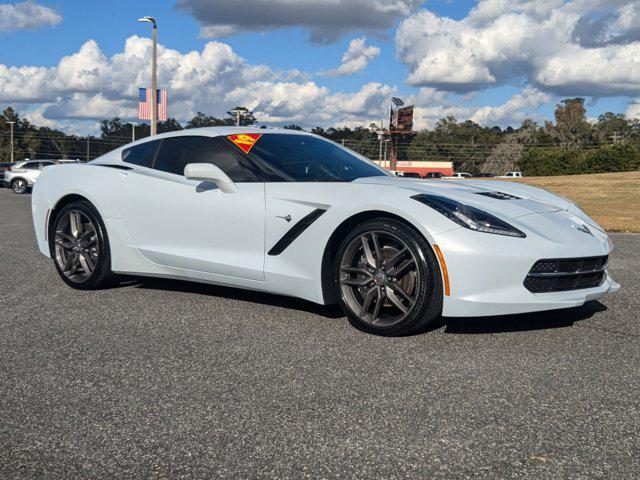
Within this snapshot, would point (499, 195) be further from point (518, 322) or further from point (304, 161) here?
point (304, 161)

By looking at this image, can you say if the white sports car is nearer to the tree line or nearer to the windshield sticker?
the windshield sticker

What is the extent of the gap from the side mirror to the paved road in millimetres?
889

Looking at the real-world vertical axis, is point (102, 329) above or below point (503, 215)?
below

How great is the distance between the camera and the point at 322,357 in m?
3.57

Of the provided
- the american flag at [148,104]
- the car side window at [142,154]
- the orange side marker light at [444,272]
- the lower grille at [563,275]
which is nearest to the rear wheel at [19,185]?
the american flag at [148,104]

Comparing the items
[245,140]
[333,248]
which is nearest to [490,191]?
[333,248]

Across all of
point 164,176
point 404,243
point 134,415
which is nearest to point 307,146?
point 164,176

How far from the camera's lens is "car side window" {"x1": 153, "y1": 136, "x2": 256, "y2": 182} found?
4.76 metres

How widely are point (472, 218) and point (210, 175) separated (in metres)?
1.84

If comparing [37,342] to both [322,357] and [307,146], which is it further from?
[307,146]

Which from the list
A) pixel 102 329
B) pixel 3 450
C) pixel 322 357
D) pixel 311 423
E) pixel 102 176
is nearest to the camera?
pixel 3 450

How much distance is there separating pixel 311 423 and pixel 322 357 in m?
0.92

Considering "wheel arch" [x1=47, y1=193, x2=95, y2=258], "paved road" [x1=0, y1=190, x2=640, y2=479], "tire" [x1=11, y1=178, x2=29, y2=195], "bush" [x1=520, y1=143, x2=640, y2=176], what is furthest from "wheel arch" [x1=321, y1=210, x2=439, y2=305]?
"bush" [x1=520, y1=143, x2=640, y2=176]

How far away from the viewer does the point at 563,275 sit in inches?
150
